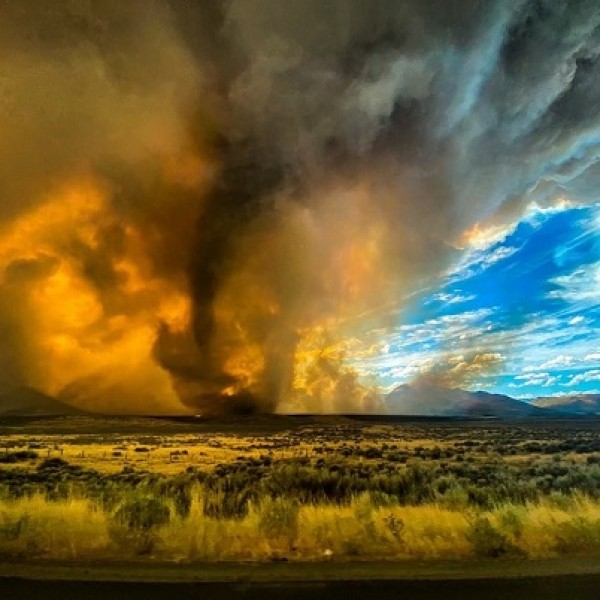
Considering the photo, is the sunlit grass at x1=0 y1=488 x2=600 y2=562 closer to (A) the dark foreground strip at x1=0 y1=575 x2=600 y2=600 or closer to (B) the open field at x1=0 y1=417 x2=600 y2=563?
(B) the open field at x1=0 y1=417 x2=600 y2=563

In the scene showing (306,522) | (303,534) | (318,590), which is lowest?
(318,590)

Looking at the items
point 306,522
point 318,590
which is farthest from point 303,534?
point 318,590

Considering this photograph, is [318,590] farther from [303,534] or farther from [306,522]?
[306,522]

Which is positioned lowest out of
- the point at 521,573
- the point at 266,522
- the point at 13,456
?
the point at 521,573

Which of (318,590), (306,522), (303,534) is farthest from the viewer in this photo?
(306,522)

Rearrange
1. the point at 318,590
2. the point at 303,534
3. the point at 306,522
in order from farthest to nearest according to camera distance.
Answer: the point at 306,522, the point at 303,534, the point at 318,590

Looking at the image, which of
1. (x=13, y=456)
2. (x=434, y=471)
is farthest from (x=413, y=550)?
(x=13, y=456)

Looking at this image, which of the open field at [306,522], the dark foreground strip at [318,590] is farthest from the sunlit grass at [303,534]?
the dark foreground strip at [318,590]

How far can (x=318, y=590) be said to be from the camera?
7801mm

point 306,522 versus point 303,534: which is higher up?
point 306,522

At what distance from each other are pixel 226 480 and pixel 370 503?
7.24 m

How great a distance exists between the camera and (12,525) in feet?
38.0

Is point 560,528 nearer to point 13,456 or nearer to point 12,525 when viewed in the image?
→ point 12,525

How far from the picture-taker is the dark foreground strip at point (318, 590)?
744cm
